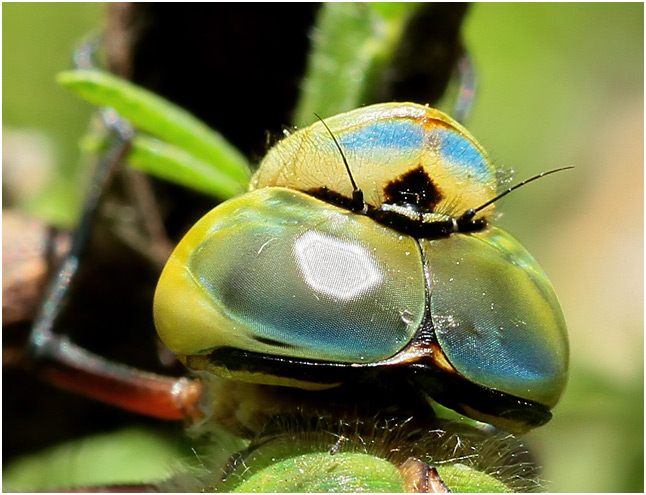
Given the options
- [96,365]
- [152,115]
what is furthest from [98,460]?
[152,115]

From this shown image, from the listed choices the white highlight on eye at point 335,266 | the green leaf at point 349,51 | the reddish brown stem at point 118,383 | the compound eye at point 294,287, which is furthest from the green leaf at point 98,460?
the white highlight on eye at point 335,266

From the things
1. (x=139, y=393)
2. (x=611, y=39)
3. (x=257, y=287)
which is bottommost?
(x=139, y=393)

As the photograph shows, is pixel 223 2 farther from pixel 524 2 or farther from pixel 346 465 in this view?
pixel 346 465

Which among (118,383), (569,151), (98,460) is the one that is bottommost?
(98,460)

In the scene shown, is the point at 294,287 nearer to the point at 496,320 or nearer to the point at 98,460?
the point at 496,320

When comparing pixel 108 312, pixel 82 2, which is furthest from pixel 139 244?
pixel 82 2

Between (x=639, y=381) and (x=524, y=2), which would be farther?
(x=524, y=2)

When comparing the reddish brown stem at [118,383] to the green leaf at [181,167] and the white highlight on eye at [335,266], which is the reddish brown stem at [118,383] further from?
the white highlight on eye at [335,266]
